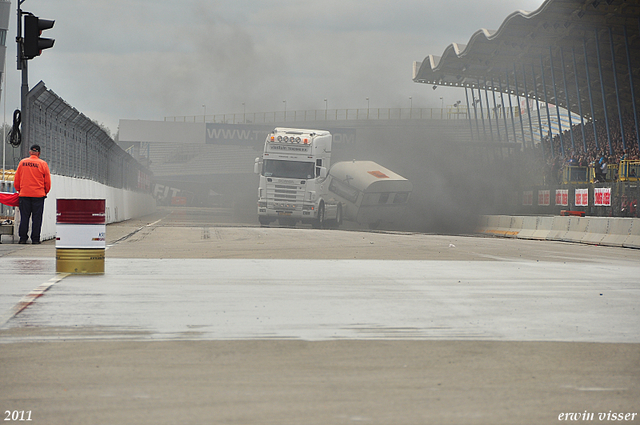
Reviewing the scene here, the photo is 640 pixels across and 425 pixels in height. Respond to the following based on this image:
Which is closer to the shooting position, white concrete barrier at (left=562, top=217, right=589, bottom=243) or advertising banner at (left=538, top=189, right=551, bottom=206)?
white concrete barrier at (left=562, top=217, right=589, bottom=243)

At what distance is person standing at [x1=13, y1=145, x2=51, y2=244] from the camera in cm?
1548

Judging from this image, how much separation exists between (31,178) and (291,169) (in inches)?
704

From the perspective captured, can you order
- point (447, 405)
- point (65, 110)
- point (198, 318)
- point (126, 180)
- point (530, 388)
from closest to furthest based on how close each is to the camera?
point (447, 405), point (530, 388), point (198, 318), point (65, 110), point (126, 180)

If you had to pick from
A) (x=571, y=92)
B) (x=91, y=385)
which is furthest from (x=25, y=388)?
(x=571, y=92)

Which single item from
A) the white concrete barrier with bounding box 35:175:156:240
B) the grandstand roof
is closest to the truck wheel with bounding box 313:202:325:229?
the white concrete barrier with bounding box 35:175:156:240

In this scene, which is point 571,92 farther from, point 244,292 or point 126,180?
point 244,292

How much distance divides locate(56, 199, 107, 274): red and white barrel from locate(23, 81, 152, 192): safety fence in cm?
787

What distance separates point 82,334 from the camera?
20.0ft

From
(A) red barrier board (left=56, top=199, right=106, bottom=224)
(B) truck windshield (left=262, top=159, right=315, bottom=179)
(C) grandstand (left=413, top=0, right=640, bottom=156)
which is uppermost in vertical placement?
(C) grandstand (left=413, top=0, right=640, bottom=156)

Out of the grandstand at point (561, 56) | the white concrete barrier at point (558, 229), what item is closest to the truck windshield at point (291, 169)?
the white concrete barrier at point (558, 229)

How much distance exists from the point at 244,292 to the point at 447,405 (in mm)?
4757

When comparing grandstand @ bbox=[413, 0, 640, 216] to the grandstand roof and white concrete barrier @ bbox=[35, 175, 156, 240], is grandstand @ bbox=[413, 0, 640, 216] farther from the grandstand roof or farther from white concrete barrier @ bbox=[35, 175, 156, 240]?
white concrete barrier @ bbox=[35, 175, 156, 240]

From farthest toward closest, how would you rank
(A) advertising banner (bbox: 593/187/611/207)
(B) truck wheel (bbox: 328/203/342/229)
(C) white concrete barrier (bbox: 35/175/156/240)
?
(B) truck wheel (bbox: 328/203/342/229), (A) advertising banner (bbox: 593/187/611/207), (C) white concrete barrier (bbox: 35/175/156/240)

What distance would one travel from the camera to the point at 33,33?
1476cm
